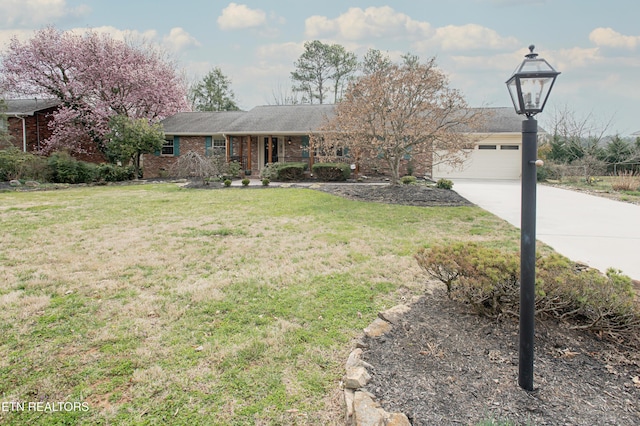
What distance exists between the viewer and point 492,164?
19828mm

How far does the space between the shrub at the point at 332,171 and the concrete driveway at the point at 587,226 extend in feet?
22.9

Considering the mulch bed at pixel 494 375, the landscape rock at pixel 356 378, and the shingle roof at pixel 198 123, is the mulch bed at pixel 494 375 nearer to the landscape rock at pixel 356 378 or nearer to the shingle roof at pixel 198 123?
the landscape rock at pixel 356 378

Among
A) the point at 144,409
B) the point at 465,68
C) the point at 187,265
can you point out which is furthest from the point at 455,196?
the point at 144,409

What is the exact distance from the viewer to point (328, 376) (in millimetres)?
2371

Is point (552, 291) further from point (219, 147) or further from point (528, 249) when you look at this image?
point (219, 147)

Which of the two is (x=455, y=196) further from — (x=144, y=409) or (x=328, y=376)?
(x=144, y=409)

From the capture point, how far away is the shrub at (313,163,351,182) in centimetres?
1759

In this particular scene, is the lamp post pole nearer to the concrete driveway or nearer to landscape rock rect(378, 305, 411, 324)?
landscape rock rect(378, 305, 411, 324)

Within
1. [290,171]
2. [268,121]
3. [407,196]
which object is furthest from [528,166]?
[268,121]

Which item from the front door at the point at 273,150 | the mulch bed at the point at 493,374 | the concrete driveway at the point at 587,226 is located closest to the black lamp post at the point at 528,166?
the mulch bed at the point at 493,374

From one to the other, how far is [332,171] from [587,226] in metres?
11.7

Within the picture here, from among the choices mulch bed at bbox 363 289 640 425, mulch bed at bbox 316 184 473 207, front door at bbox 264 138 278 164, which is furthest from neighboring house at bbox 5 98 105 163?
mulch bed at bbox 363 289 640 425

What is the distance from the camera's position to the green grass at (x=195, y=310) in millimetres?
2154

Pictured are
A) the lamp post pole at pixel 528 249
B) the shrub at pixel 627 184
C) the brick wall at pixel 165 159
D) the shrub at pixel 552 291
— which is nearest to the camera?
the lamp post pole at pixel 528 249
